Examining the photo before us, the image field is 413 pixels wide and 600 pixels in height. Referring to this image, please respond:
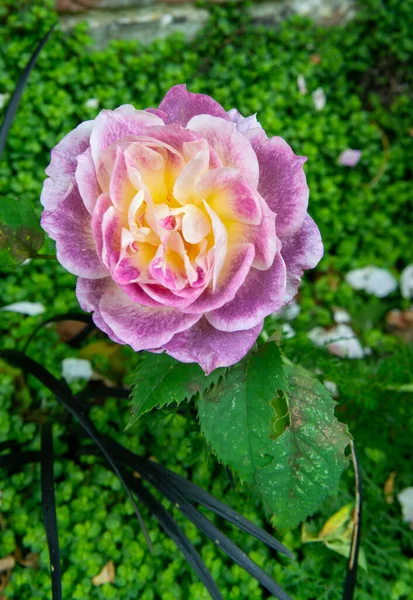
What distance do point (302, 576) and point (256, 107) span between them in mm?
1685

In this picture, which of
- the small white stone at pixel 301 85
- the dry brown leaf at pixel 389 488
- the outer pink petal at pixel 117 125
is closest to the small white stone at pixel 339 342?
the dry brown leaf at pixel 389 488

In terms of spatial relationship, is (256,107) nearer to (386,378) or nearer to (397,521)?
(386,378)

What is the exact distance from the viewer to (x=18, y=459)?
1.31m

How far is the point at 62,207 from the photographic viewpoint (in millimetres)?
788

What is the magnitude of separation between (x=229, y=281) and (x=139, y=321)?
0.14 metres

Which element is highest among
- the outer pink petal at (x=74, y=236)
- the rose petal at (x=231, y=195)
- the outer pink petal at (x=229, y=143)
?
the outer pink petal at (x=229, y=143)

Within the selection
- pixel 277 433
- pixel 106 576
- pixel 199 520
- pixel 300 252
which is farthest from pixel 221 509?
pixel 300 252

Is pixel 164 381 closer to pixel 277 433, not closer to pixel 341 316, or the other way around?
pixel 277 433

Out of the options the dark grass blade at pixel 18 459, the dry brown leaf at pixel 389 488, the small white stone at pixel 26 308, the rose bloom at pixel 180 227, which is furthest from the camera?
the small white stone at pixel 26 308

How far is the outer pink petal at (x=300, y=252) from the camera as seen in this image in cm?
83

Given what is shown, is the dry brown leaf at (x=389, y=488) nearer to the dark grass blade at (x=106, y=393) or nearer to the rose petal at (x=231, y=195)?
the dark grass blade at (x=106, y=393)

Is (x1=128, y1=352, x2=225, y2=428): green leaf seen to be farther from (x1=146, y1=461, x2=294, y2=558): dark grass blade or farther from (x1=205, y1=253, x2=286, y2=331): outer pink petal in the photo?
(x1=146, y1=461, x2=294, y2=558): dark grass blade

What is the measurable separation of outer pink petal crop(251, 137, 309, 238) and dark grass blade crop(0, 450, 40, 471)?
33.5 inches

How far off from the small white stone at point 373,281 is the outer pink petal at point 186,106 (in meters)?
1.52
